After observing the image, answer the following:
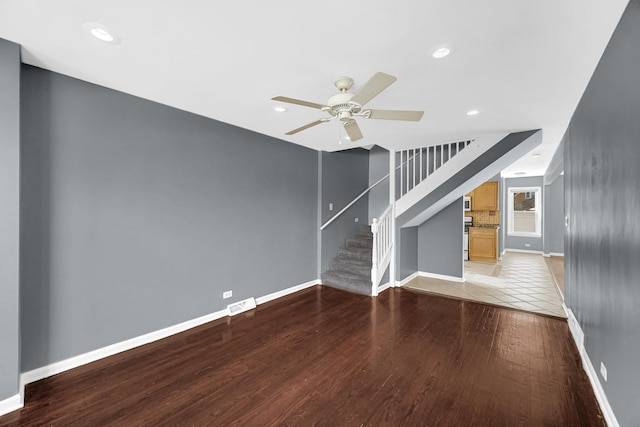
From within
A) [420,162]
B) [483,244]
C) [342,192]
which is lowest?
[483,244]

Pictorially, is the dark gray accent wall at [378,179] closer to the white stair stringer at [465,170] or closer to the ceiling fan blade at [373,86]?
the white stair stringer at [465,170]

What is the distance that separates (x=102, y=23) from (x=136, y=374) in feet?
8.48

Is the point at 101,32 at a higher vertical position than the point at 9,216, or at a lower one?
higher

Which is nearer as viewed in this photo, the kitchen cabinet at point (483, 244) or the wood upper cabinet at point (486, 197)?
the kitchen cabinet at point (483, 244)

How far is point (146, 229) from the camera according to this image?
2.89 metres

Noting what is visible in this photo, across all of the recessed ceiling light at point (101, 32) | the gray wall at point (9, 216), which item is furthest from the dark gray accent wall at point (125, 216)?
the recessed ceiling light at point (101, 32)

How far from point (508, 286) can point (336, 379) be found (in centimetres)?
424

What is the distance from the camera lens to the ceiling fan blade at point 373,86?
1735 millimetres

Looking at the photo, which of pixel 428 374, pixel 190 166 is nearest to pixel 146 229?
pixel 190 166

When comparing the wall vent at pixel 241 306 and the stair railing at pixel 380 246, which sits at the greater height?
the stair railing at pixel 380 246

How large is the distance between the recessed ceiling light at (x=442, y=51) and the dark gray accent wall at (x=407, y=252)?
3.43 meters

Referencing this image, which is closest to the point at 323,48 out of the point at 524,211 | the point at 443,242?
the point at 443,242

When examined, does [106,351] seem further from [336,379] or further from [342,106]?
[342,106]

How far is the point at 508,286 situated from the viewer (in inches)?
201
